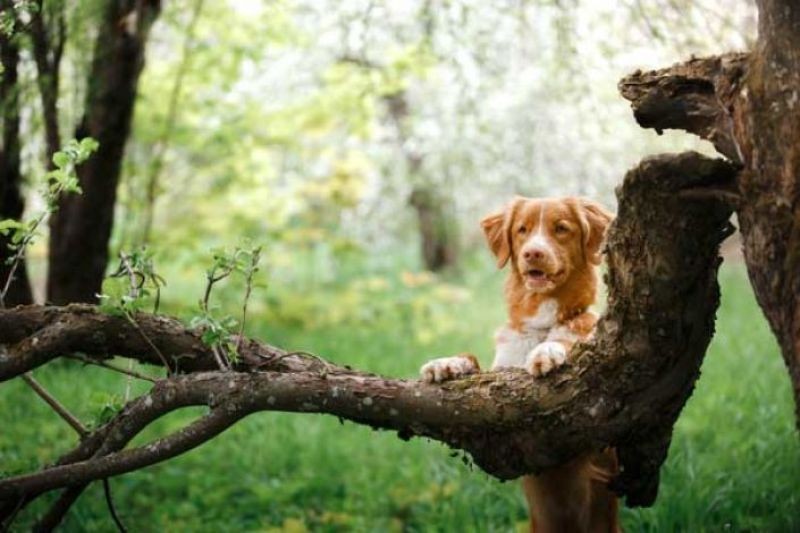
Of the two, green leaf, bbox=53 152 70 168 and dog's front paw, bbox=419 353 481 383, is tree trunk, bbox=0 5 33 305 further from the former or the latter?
dog's front paw, bbox=419 353 481 383

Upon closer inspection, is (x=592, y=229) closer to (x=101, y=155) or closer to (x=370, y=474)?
(x=370, y=474)

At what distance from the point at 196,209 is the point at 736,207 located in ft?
30.0

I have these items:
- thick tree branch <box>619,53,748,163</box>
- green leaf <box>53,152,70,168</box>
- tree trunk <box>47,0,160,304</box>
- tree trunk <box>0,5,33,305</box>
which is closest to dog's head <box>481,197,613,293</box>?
thick tree branch <box>619,53,748,163</box>

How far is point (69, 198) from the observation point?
6.80m

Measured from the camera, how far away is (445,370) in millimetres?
2811

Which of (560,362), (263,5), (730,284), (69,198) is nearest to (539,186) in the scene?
(730,284)

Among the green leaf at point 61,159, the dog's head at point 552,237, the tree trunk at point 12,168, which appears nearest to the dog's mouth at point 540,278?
the dog's head at point 552,237

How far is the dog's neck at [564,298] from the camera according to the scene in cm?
297

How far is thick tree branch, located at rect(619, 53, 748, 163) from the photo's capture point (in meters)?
2.33

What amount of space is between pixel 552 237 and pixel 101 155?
446 centimetres

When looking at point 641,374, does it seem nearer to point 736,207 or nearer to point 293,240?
point 736,207

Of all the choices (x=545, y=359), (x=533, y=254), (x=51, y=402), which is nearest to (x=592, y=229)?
(x=533, y=254)

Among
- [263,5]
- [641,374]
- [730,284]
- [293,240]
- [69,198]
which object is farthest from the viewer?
[730,284]

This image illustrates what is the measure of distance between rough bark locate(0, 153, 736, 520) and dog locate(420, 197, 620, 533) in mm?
132
